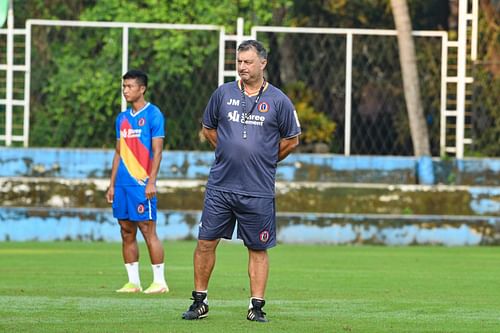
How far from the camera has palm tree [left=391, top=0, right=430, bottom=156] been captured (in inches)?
924

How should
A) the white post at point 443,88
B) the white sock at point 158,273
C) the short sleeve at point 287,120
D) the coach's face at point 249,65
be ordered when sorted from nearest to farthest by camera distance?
the coach's face at point 249,65 < the short sleeve at point 287,120 < the white sock at point 158,273 < the white post at point 443,88

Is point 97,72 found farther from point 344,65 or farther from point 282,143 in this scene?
point 282,143

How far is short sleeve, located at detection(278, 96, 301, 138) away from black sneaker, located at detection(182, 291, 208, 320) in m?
1.33

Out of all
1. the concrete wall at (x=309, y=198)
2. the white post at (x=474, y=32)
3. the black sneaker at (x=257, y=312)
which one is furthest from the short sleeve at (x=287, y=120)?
the white post at (x=474, y=32)

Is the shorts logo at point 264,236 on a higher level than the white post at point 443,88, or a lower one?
lower

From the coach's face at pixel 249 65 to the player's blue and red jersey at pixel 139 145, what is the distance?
112 inches

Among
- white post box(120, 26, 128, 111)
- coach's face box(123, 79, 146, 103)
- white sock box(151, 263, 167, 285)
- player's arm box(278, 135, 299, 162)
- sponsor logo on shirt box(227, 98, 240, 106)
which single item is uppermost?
white post box(120, 26, 128, 111)

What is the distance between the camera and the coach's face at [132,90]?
13.2 meters

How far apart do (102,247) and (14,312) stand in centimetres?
913

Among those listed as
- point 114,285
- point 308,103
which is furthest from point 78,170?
point 114,285

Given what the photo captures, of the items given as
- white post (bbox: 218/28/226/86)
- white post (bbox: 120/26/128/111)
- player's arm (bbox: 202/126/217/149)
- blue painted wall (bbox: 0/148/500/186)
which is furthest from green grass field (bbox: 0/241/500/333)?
white post (bbox: 120/26/128/111)

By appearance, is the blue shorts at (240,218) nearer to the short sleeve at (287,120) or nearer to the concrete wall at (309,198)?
the short sleeve at (287,120)

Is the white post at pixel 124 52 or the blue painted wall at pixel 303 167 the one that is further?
the white post at pixel 124 52

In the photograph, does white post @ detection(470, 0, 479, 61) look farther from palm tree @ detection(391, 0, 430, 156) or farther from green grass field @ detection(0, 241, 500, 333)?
green grass field @ detection(0, 241, 500, 333)
